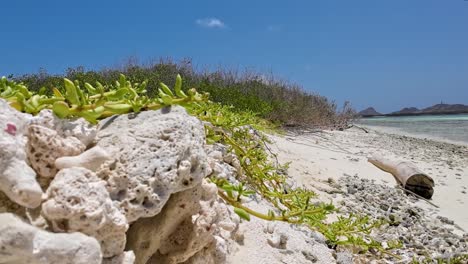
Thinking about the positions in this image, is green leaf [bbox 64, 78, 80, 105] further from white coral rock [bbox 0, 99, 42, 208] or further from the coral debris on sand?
white coral rock [bbox 0, 99, 42, 208]

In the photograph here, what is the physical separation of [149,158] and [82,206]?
30cm

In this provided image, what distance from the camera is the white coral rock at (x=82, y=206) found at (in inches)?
43.3

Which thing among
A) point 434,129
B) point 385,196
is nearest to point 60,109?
point 385,196

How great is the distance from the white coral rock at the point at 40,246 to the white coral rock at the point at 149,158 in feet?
0.85

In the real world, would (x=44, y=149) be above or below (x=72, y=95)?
below

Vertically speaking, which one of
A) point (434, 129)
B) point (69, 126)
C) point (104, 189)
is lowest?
point (434, 129)

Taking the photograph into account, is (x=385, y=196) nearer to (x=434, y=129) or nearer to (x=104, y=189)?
(x=104, y=189)

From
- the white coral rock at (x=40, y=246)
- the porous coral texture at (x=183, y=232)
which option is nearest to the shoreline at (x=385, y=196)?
the porous coral texture at (x=183, y=232)

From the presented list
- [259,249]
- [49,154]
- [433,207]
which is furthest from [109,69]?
[49,154]

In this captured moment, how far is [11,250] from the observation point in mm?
936

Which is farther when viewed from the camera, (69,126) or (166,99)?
(166,99)

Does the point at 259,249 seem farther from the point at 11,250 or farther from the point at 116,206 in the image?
the point at 11,250

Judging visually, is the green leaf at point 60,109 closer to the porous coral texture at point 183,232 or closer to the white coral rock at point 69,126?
the white coral rock at point 69,126

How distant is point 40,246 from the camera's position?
993 millimetres
